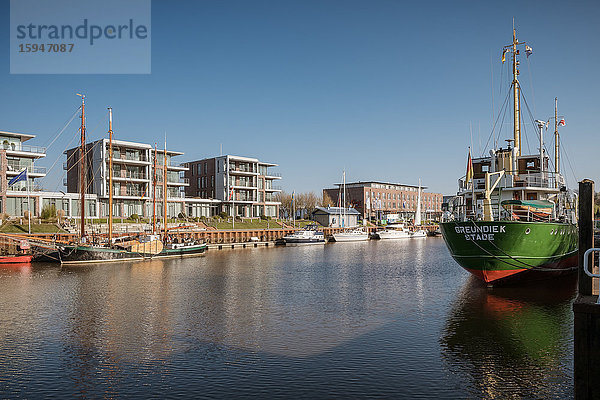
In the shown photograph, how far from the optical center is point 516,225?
2389 centimetres

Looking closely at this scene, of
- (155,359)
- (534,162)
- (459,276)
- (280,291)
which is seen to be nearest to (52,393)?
(155,359)

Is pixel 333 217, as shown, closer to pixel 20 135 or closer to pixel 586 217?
pixel 20 135

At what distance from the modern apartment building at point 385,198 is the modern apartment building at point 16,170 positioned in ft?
272

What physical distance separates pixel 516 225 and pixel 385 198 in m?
116

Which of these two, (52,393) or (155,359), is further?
(155,359)

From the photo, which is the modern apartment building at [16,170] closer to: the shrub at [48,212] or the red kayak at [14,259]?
the shrub at [48,212]

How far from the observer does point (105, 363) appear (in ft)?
46.7

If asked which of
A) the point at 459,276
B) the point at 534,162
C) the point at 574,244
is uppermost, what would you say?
the point at 534,162

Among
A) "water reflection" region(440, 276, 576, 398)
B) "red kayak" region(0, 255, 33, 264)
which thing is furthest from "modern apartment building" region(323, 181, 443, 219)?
"water reflection" region(440, 276, 576, 398)

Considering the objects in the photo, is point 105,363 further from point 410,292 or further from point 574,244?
point 574,244

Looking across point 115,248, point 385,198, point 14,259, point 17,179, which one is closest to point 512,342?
point 115,248

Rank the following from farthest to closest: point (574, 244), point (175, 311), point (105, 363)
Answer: point (574, 244), point (175, 311), point (105, 363)

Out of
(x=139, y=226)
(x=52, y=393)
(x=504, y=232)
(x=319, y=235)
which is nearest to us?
(x=52, y=393)

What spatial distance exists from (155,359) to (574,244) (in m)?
26.6
